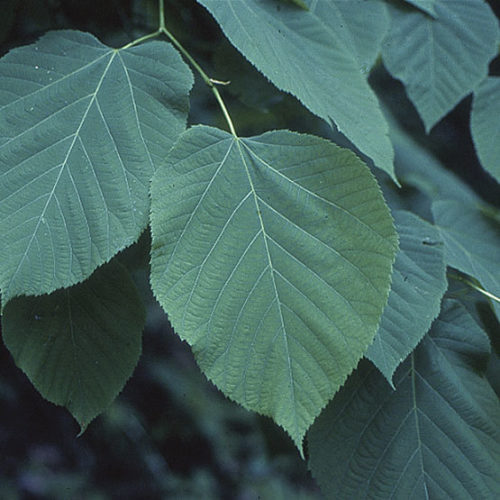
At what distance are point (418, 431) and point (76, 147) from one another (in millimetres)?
577

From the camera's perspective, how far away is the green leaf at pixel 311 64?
0.76 metres

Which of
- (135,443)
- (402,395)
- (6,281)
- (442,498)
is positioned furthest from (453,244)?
(135,443)

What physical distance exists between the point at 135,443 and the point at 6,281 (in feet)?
7.10

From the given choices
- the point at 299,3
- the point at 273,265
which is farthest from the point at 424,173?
the point at 273,265

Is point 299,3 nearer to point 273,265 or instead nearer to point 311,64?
point 311,64

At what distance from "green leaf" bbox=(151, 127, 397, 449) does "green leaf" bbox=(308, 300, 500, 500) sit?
21 cm

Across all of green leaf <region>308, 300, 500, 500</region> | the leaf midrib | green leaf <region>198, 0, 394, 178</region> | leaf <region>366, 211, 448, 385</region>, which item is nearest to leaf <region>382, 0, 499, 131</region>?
green leaf <region>198, 0, 394, 178</region>

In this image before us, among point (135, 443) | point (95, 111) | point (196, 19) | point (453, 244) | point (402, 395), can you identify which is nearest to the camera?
point (95, 111)

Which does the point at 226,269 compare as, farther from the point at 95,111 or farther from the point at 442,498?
the point at 442,498

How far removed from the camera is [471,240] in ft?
3.38

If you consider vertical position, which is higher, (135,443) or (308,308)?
(308,308)

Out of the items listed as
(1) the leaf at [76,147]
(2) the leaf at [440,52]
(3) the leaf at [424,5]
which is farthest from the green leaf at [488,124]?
(1) the leaf at [76,147]

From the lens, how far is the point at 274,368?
2.06 feet

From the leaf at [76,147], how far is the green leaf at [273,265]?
0.16ft
